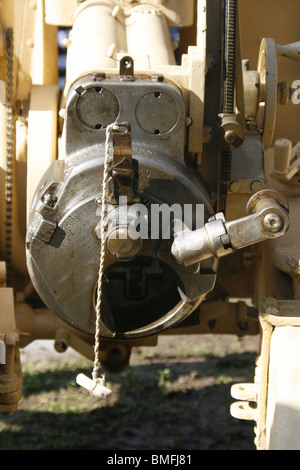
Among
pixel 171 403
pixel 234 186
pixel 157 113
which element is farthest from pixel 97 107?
pixel 171 403

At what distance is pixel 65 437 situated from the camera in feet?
13.9

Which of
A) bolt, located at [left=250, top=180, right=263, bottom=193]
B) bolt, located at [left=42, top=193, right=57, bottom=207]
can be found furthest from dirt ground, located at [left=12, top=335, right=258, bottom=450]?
bolt, located at [left=42, top=193, right=57, bottom=207]

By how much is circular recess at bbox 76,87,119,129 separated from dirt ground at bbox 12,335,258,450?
188 centimetres

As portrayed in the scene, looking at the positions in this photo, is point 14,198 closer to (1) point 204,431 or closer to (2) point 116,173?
(2) point 116,173

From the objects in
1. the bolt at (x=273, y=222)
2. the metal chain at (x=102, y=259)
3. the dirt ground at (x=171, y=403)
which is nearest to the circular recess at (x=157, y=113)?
the metal chain at (x=102, y=259)

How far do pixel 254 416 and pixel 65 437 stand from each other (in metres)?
1.65

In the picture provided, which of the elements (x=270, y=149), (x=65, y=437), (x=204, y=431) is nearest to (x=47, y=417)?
(x=65, y=437)

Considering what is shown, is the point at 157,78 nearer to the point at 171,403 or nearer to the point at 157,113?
the point at 157,113

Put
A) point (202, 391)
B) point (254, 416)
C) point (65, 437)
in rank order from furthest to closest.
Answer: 1. point (202, 391)
2. point (65, 437)
3. point (254, 416)

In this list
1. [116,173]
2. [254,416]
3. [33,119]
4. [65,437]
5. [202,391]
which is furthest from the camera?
[202,391]

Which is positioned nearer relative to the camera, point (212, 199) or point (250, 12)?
point (212, 199)

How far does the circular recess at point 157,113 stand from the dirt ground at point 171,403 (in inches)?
73.8

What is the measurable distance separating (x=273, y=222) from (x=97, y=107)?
0.65 meters

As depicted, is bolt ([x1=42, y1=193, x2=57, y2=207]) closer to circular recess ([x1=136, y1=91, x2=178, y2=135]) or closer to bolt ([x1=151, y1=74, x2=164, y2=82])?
circular recess ([x1=136, y1=91, x2=178, y2=135])
